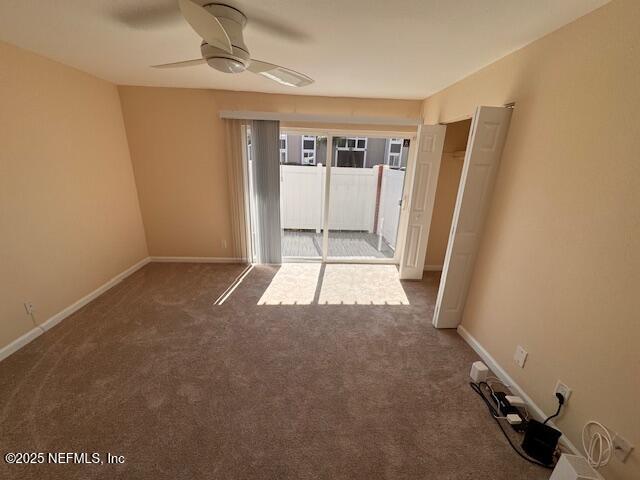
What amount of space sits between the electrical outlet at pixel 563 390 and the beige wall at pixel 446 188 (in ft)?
7.65

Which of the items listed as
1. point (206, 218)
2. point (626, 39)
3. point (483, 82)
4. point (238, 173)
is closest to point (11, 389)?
point (206, 218)

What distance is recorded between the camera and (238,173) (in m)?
3.45

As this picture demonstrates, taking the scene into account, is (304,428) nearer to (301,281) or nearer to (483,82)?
(301,281)

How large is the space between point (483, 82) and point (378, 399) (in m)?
2.69

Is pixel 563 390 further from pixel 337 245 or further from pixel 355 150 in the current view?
pixel 355 150

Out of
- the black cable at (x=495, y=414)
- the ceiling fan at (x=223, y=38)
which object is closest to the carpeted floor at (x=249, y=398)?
the black cable at (x=495, y=414)

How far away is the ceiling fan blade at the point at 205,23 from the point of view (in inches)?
41.0

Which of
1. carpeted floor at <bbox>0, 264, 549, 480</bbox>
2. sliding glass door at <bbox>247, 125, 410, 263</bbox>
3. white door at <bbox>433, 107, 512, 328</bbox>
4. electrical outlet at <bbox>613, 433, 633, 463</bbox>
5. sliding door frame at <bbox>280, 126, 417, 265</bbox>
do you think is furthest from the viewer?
sliding glass door at <bbox>247, 125, 410, 263</bbox>

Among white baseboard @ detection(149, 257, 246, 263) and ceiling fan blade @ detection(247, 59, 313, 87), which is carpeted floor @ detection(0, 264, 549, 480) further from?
ceiling fan blade @ detection(247, 59, 313, 87)

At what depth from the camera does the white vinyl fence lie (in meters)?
4.65

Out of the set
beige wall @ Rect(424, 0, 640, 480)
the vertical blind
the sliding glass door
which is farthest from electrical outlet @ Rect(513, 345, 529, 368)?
the vertical blind

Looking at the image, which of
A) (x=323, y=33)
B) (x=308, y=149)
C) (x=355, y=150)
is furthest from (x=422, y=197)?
(x=308, y=149)

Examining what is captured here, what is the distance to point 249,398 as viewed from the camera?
173cm

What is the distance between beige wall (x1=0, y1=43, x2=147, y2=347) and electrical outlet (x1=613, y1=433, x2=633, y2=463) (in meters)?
3.93
